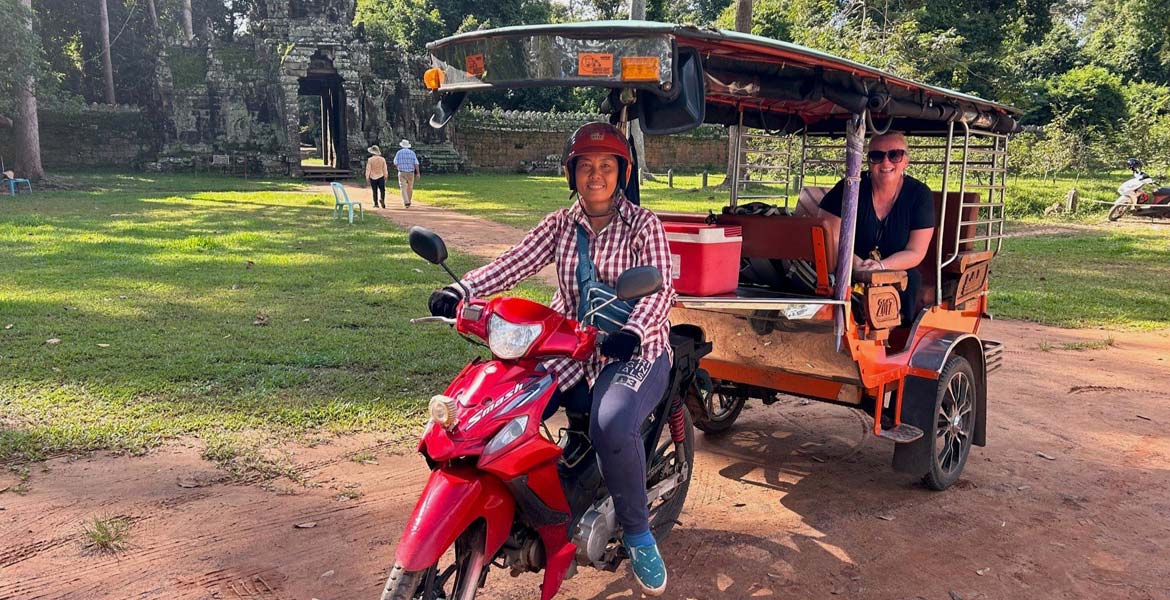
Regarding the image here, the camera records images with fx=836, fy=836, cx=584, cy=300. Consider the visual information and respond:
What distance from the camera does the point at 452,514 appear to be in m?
2.53

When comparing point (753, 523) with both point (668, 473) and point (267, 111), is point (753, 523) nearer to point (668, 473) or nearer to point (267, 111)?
point (668, 473)

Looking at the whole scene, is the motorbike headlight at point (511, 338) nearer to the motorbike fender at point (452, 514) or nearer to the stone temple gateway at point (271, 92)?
the motorbike fender at point (452, 514)

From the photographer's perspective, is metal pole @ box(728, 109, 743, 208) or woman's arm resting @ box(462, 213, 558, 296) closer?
woman's arm resting @ box(462, 213, 558, 296)

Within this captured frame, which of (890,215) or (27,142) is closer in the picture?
(890,215)

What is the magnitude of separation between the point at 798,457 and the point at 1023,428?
1.65 meters

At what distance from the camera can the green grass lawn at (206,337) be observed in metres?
4.95

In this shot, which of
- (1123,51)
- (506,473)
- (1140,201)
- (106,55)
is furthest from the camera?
(1123,51)

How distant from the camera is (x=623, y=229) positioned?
336 centimetres

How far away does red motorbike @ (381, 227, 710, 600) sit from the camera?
255cm

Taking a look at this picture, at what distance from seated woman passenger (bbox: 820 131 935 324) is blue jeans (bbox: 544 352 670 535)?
1.78 meters

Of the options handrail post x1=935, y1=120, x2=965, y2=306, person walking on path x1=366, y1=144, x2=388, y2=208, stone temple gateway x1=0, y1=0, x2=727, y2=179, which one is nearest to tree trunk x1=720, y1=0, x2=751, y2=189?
handrail post x1=935, y1=120, x2=965, y2=306

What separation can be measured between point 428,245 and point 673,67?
107 centimetres

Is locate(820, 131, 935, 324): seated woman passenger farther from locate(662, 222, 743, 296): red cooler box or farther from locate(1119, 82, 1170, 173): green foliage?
locate(1119, 82, 1170, 173): green foliage

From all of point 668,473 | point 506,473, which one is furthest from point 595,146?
point 668,473
